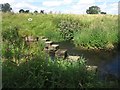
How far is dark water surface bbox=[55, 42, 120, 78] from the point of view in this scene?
1049cm

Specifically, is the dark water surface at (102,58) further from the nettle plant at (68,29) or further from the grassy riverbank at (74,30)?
the nettle plant at (68,29)

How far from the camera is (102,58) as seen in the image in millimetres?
12539

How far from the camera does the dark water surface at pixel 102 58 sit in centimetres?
1049

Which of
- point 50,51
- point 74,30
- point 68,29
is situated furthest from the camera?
point 68,29

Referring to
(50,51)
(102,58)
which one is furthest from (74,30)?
(102,58)

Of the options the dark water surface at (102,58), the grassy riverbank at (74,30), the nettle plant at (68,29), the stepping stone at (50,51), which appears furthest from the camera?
the nettle plant at (68,29)

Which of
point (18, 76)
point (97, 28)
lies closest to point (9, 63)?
point (18, 76)

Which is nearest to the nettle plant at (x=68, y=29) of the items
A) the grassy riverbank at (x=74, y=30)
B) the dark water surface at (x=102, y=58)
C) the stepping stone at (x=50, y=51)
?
the grassy riverbank at (x=74, y=30)

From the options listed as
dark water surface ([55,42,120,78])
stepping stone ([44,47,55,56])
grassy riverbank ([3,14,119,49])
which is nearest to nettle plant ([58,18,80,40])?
grassy riverbank ([3,14,119,49])

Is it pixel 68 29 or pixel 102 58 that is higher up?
pixel 68 29

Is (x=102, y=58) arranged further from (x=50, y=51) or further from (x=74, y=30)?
(x=74, y=30)

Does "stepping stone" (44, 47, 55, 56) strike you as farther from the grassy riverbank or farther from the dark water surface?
the grassy riverbank

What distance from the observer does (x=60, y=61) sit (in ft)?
25.4

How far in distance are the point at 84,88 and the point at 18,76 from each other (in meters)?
1.52
